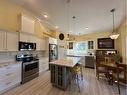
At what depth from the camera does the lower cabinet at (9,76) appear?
270cm

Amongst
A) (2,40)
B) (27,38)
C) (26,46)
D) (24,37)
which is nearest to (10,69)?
(2,40)

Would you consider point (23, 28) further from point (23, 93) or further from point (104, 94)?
point (104, 94)

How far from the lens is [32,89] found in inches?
118

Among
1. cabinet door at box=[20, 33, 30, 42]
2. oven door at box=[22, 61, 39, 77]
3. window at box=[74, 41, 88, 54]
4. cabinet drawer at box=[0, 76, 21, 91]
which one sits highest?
cabinet door at box=[20, 33, 30, 42]

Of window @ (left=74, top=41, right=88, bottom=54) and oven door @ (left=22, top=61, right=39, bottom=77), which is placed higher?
window @ (left=74, top=41, right=88, bottom=54)

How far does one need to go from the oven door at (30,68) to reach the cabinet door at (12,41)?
2.41 ft

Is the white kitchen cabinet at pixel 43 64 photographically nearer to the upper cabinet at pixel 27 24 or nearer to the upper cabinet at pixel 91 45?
the upper cabinet at pixel 27 24

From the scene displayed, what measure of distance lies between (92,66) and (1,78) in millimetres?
5195

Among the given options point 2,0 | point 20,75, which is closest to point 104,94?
point 20,75

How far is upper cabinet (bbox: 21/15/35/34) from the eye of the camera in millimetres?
3904

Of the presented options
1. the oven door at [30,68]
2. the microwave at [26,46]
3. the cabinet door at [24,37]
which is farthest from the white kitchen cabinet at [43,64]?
the cabinet door at [24,37]

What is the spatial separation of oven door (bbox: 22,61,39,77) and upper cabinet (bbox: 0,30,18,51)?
79 cm

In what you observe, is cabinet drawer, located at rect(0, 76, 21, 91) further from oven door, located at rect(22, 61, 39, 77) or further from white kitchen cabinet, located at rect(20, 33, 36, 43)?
white kitchen cabinet, located at rect(20, 33, 36, 43)

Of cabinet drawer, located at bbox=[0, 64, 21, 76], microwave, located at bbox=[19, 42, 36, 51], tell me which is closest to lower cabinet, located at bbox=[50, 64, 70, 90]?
cabinet drawer, located at bbox=[0, 64, 21, 76]
